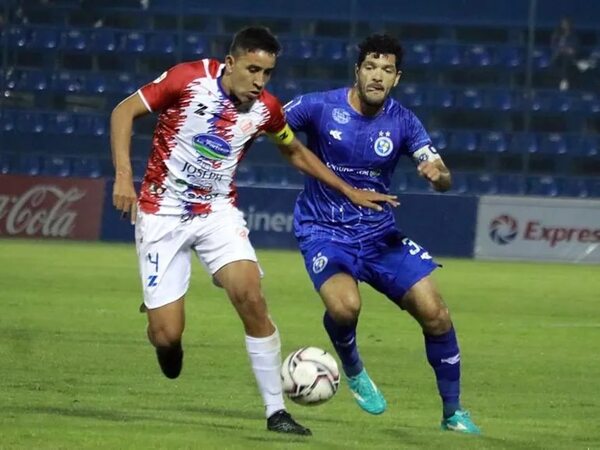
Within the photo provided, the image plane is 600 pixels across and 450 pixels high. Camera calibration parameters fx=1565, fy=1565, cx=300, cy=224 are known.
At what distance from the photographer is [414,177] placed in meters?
24.0

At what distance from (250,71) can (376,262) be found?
1.33 m

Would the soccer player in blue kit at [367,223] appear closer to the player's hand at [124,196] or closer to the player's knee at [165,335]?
the player's knee at [165,335]

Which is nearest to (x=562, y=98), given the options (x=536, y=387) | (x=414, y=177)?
(x=414, y=177)

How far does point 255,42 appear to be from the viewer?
23.4 feet

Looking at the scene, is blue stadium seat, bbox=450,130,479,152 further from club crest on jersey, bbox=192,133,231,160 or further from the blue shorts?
club crest on jersey, bbox=192,133,231,160

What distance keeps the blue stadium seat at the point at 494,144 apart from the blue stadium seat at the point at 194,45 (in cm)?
462

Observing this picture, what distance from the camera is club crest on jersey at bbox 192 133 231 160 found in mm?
7375

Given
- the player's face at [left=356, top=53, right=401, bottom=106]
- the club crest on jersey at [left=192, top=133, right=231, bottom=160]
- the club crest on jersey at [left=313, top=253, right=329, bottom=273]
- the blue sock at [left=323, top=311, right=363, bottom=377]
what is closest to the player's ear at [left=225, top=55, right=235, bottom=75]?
the club crest on jersey at [left=192, top=133, right=231, bottom=160]

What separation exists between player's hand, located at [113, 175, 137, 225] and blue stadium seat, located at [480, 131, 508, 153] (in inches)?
708

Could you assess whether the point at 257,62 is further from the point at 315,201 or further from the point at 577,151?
the point at 577,151

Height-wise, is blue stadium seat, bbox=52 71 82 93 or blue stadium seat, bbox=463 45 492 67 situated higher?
blue stadium seat, bbox=463 45 492 67

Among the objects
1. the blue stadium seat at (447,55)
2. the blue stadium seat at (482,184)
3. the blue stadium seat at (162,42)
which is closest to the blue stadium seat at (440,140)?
the blue stadium seat at (482,184)

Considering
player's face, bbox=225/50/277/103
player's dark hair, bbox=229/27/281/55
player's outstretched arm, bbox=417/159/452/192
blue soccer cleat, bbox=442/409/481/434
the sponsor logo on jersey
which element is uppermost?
player's dark hair, bbox=229/27/281/55

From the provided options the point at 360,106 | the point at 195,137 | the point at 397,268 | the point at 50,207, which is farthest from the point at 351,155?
the point at 50,207
